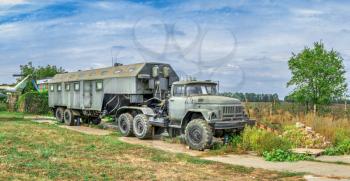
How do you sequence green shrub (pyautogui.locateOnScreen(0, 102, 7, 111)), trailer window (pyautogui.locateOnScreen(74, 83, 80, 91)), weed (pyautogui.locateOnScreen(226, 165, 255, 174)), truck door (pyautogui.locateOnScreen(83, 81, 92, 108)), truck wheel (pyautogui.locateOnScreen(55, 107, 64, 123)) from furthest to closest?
1. green shrub (pyautogui.locateOnScreen(0, 102, 7, 111))
2. truck wheel (pyautogui.locateOnScreen(55, 107, 64, 123))
3. trailer window (pyautogui.locateOnScreen(74, 83, 80, 91))
4. truck door (pyautogui.locateOnScreen(83, 81, 92, 108))
5. weed (pyautogui.locateOnScreen(226, 165, 255, 174))

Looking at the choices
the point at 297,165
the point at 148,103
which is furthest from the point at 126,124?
the point at 297,165

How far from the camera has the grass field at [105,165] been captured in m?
9.63

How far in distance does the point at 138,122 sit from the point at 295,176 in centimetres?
943

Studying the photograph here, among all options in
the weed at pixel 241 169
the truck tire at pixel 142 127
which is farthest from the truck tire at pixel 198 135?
the truck tire at pixel 142 127

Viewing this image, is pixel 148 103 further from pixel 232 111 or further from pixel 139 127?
pixel 232 111

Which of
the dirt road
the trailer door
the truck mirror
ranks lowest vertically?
the dirt road

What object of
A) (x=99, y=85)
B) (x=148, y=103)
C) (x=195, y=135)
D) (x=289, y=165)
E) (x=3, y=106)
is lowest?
(x=289, y=165)

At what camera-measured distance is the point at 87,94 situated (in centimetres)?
2312

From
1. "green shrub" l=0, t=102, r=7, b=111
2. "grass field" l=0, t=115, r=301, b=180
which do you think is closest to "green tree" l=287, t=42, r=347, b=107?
"grass field" l=0, t=115, r=301, b=180

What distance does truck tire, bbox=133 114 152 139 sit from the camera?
17.7m

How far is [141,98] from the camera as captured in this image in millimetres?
19531

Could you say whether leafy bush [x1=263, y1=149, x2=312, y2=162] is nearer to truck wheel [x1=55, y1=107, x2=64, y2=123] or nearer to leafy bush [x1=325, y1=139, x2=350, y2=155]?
leafy bush [x1=325, y1=139, x2=350, y2=155]

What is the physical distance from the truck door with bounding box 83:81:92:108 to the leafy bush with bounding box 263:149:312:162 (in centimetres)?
1229

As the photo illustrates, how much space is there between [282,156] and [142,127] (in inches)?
280
